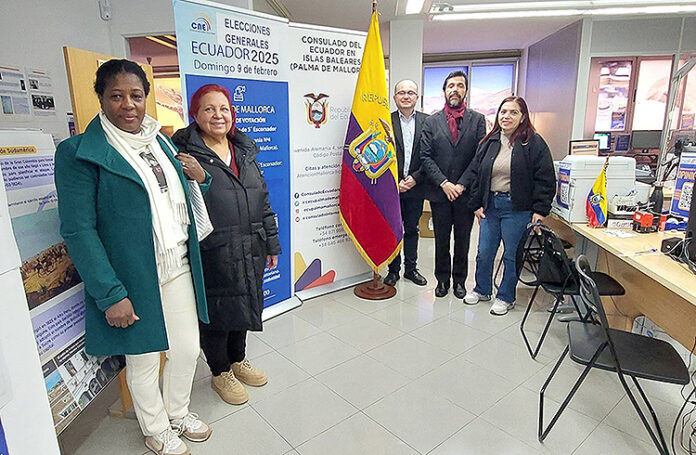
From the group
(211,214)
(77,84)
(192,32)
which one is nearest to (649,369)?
(211,214)

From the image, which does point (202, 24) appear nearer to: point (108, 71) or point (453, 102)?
point (108, 71)

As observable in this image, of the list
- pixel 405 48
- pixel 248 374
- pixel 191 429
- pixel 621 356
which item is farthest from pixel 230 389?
pixel 405 48

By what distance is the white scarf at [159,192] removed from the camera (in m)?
1.55

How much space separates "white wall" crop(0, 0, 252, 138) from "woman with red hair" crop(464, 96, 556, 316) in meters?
2.51

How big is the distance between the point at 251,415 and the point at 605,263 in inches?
101

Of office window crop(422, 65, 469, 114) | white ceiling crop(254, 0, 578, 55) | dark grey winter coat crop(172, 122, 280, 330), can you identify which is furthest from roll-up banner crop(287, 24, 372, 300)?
office window crop(422, 65, 469, 114)

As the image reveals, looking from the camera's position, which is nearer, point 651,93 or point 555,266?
point 555,266

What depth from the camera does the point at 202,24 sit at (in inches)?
102

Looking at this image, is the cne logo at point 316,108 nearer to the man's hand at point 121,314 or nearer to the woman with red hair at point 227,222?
the woman with red hair at point 227,222

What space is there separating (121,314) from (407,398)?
1.45 metres

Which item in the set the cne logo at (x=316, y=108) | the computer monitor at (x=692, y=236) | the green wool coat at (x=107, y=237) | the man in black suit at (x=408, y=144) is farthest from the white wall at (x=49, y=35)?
the computer monitor at (x=692, y=236)

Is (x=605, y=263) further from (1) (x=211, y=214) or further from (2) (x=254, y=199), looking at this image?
(1) (x=211, y=214)

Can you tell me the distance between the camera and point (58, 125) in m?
3.67

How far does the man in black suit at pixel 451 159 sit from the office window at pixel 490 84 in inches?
216
